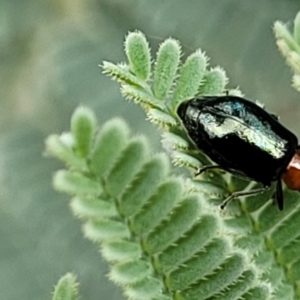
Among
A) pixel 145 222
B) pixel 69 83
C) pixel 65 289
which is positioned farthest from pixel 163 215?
pixel 69 83

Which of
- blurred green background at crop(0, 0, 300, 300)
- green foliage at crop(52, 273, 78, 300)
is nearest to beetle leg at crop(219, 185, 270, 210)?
green foliage at crop(52, 273, 78, 300)

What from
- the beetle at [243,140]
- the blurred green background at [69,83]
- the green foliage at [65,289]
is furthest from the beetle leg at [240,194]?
the blurred green background at [69,83]

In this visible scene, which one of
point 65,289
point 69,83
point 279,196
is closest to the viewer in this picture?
point 65,289

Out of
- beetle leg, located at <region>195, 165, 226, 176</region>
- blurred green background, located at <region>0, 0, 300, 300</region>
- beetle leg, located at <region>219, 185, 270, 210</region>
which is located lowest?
beetle leg, located at <region>219, 185, 270, 210</region>

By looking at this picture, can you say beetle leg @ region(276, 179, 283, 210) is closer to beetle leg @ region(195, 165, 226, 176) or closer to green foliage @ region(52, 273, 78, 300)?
beetle leg @ region(195, 165, 226, 176)

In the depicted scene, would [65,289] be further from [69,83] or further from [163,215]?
[69,83]

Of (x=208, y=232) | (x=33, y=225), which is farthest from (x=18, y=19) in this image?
(x=208, y=232)
